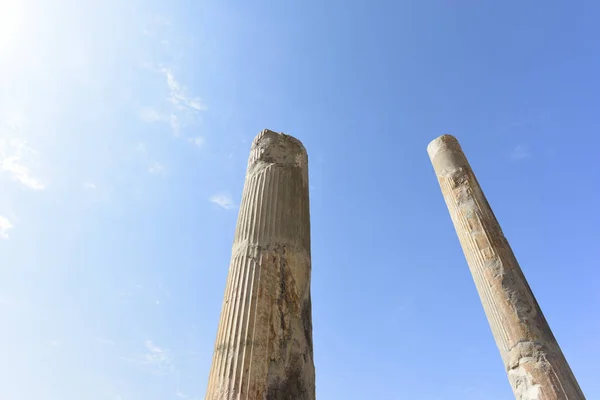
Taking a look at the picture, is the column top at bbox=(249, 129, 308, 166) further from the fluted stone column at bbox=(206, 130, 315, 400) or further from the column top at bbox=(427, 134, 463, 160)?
the column top at bbox=(427, 134, 463, 160)

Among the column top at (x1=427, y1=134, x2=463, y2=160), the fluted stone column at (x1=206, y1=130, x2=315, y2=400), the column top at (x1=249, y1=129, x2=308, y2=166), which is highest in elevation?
the column top at (x1=427, y1=134, x2=463, y2=160)

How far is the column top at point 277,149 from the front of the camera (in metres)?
5.54

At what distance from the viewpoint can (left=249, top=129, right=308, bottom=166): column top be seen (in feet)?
18.2

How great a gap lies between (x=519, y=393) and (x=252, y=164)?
17.5ft

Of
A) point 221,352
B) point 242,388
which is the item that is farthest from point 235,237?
point 242,388

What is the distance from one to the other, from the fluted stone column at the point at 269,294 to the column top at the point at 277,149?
17 millimetres

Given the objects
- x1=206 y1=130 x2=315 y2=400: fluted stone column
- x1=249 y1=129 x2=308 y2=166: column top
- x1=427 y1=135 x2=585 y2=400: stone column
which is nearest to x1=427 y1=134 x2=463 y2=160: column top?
x1=427 y1=135 x2=585 y2=400: stone column

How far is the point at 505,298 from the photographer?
7.10 meters

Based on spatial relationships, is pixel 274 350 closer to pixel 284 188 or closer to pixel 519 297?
pixel 284 188

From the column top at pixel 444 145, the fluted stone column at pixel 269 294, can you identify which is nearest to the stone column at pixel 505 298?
the column top at pixel 444 145

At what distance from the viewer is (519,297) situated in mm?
7086

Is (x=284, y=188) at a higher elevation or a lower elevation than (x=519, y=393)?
higher

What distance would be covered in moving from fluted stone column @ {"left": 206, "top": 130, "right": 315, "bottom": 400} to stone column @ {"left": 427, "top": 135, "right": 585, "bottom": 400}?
4118mm

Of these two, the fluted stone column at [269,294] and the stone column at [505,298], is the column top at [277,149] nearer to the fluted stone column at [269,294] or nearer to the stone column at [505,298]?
A: the fluted stone column at [269,294]
